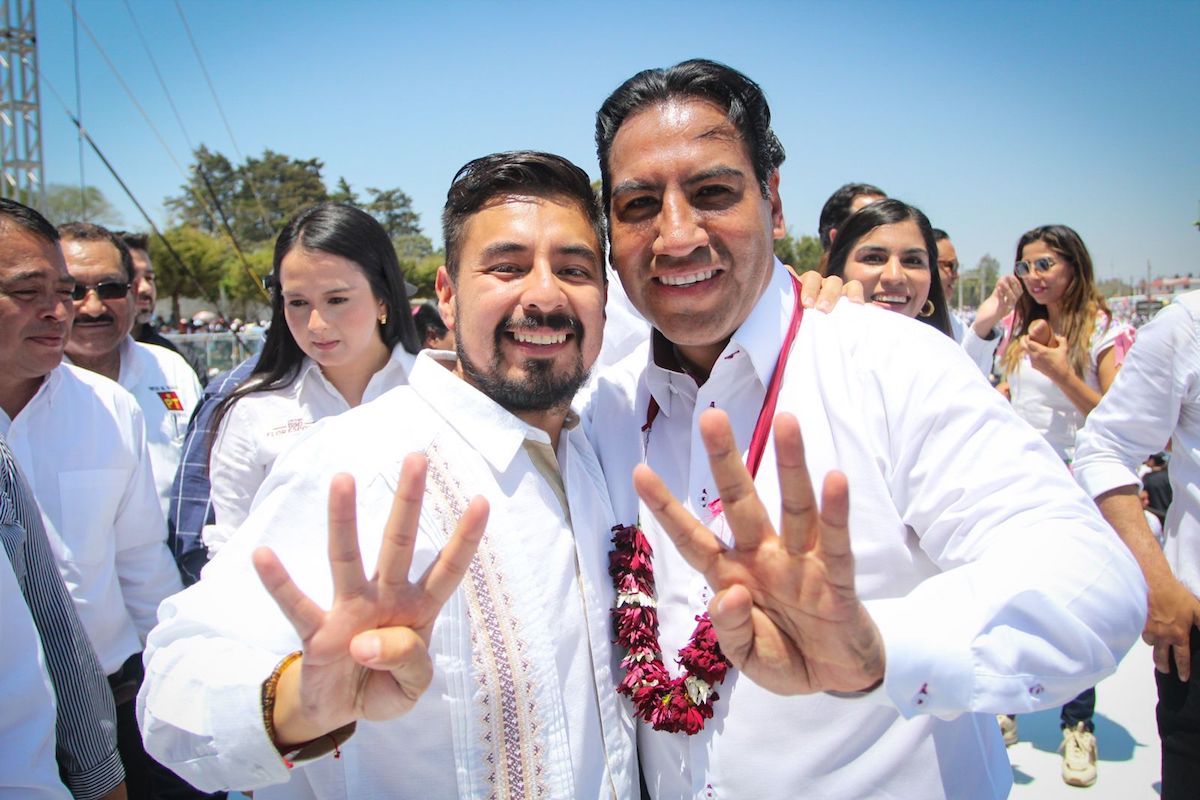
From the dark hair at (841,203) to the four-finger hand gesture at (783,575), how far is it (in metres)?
3.75

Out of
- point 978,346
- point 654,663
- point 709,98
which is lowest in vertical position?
point 654,663

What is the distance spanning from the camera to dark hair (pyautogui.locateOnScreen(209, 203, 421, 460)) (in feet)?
10.1

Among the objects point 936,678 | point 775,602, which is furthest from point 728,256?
point 936,678

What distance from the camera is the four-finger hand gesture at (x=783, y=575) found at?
1.17 metres

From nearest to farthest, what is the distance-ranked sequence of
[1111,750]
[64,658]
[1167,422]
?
[64,658] < [1167,422] < [1111,750]

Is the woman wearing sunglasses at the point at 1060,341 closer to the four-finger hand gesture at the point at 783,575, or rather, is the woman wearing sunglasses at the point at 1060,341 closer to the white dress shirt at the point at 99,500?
the four-finger hand gesture at the point at 783,575

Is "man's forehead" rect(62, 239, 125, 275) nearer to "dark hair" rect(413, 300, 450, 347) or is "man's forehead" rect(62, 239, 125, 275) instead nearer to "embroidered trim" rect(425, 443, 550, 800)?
"dark hair" rect(413, 300, 450, 347)

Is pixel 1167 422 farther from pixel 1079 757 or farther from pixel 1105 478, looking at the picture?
pixel 1079 757

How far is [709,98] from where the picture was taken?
1873mm

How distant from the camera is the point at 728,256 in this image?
184 cm

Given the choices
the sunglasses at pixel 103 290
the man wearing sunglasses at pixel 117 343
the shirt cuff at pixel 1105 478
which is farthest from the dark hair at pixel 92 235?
the shirt cuff at pixel 1105 478

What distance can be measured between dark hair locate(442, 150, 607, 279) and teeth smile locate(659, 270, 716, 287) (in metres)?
0.22

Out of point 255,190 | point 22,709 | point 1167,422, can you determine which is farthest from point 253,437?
point 255,190

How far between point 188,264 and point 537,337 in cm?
4001
